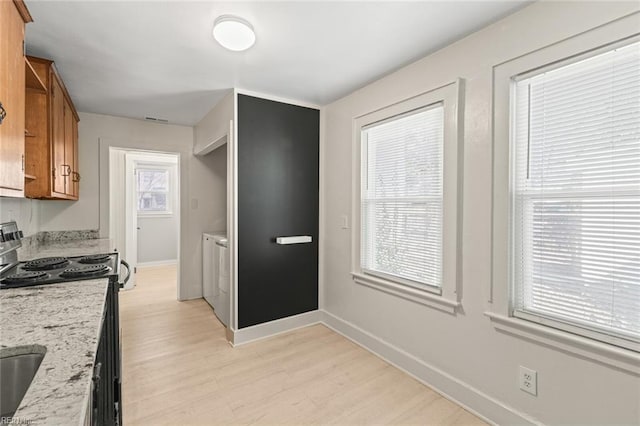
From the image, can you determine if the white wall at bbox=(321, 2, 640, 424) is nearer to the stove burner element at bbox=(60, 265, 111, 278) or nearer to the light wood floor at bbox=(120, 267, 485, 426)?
the light wood floor at bbox=(120, 267, 485, 426)

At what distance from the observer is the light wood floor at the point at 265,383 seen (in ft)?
6.07

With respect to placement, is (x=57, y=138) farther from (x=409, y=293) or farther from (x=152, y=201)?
(x=152, y=201)

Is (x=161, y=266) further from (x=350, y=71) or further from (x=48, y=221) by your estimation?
(x=350, y=71)

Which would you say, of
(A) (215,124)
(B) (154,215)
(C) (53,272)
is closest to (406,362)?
(C) (53,272)

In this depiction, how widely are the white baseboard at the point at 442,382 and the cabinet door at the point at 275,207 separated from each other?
28.1 inches

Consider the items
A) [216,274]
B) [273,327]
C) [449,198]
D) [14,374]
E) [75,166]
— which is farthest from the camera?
[216,274]

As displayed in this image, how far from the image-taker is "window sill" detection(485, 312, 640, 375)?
1.32m

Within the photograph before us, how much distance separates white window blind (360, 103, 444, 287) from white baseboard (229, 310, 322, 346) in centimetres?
92

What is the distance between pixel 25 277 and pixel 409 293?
2318 mm

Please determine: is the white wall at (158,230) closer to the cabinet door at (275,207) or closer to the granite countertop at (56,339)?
the cabinet door at (275,207)

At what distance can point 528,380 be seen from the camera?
1.62 m

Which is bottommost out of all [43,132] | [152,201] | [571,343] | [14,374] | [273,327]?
[273,327]

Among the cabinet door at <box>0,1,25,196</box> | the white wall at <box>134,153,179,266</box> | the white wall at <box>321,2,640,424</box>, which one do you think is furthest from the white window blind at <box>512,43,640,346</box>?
the white wall at <box>134,153,179,266</box>

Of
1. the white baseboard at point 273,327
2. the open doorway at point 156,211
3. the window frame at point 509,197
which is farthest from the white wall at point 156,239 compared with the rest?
the window frame at point 509,197
